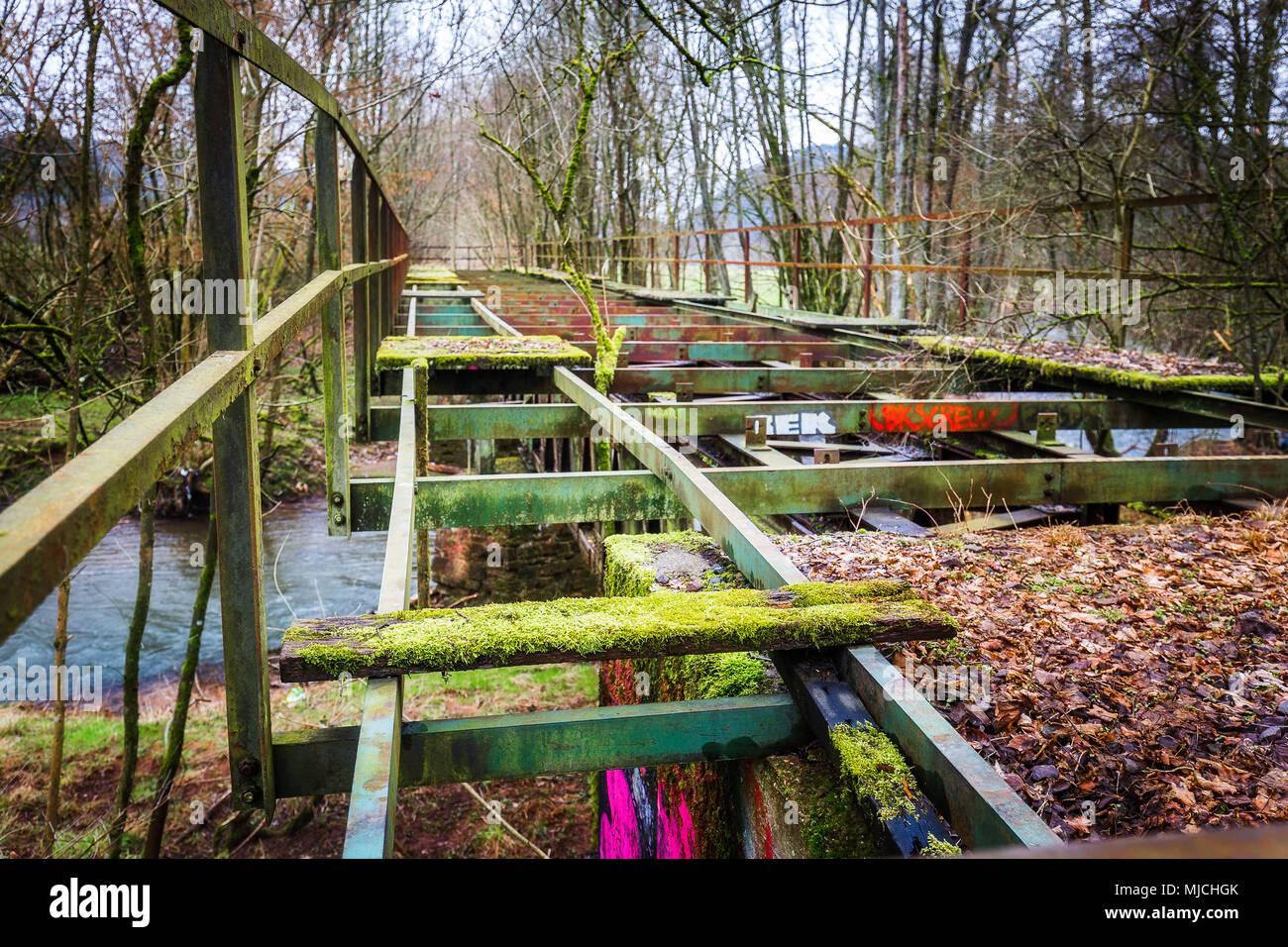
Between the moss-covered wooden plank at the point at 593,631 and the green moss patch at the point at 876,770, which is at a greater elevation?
the moss-covered wooden plank at the point at 593,631

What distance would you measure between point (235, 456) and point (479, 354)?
Answer: 15.2 feet

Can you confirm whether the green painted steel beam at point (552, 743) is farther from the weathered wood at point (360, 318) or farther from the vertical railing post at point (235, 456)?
the weathered wood at point (360, 318)

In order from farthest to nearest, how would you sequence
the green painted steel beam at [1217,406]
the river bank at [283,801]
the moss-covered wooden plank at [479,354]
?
the river bank at [283,801] < the moss-covered wooden plank at [479,354] < the green painted steel beam at [1217,406]

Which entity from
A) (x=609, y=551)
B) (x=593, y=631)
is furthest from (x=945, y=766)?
(x=609, y=551)

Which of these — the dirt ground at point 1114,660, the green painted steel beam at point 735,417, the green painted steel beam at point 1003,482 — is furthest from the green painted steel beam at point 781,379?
the dirt ground at point 1114,660

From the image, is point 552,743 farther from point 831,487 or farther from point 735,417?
point 735,417

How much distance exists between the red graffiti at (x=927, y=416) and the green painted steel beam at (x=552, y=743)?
379cm

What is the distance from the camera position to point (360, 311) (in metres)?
5.86

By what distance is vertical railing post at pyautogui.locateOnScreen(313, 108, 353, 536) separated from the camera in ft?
11.8

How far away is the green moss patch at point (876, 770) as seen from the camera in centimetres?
165

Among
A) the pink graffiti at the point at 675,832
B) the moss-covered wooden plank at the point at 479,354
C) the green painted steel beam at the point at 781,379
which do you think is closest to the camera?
the pink graffiti at the point at 675,832

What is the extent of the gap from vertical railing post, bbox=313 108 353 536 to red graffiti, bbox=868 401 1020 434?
3046 mm
